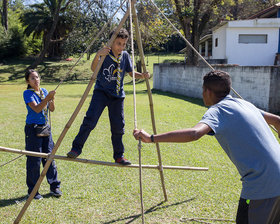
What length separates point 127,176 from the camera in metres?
5.50

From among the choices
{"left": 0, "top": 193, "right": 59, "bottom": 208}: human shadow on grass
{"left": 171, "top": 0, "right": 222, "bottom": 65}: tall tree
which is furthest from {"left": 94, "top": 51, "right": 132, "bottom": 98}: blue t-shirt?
{"left": 171, "top": 0, "right": 222, "bottom": 65}: tall tree

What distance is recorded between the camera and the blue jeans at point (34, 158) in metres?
4.42

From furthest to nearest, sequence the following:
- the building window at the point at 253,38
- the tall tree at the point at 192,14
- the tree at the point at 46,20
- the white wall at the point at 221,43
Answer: the tree at the point at 46,20, the white wall at the point at 221,43, the building window at the point at 253,38, the tall tree at the point at 192,14

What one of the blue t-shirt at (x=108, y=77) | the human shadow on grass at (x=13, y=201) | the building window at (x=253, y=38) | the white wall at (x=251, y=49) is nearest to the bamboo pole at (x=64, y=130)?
the blue t-shirt at (x=108, y=77)

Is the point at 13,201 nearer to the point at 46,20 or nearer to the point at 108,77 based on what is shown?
the point at 108,77

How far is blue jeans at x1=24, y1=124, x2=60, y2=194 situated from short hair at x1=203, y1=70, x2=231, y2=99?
2829mm

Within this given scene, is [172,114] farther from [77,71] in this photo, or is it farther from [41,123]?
[77,71]

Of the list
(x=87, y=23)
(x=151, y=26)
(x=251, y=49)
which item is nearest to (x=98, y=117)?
(x=251, y=49)

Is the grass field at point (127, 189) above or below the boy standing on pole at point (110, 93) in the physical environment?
below

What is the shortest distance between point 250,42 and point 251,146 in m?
23.4

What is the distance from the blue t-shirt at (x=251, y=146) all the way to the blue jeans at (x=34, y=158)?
2893 mm

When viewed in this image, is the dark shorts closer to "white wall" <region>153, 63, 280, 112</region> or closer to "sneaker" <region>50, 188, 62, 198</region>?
"sneaker" <region>50, 188, 62, 198</region>

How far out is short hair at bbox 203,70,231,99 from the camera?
2570 mm

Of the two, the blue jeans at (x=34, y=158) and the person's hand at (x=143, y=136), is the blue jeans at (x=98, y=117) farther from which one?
the person's hand at (x=143, y=136)
